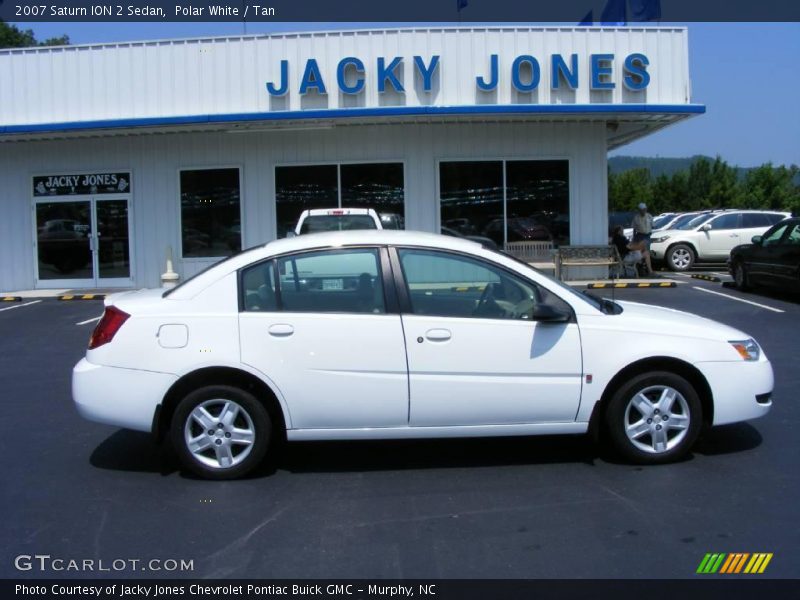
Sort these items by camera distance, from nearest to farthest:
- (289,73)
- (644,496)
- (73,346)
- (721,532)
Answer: (721,532) → (644,496) → (73,346) → (289,73)

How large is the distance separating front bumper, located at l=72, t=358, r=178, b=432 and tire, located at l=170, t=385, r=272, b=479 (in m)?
0.18

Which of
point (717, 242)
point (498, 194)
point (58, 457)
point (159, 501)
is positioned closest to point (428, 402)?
point (159, 501)

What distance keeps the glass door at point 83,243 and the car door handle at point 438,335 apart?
1483cm

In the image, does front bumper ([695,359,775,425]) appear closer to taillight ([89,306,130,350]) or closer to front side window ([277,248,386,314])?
front side window ([277,248,386,314])

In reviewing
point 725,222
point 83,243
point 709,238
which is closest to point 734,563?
point 83,243

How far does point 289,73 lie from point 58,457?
12.8 m

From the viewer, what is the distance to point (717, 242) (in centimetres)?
2195

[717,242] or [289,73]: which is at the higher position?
[289,73]

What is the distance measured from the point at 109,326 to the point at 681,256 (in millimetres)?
18757

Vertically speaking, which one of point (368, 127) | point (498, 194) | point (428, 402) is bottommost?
point (428, 402)

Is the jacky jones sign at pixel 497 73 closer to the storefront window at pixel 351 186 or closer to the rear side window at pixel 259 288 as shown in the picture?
the storefront window at pixel 351 186

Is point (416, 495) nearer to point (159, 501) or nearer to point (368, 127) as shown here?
point (159, 501)

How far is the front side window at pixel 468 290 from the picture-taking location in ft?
18.2

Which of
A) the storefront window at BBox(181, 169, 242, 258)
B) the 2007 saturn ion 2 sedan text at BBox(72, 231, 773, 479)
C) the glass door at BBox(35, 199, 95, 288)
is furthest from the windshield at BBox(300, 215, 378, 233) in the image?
the glass door at BBox(35, 199, 95, 288)
